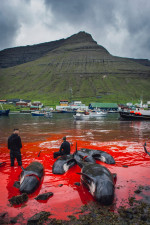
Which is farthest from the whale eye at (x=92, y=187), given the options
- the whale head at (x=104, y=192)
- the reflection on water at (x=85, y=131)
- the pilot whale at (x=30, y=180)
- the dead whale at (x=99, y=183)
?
the reflection on water at (x=85, y=131)

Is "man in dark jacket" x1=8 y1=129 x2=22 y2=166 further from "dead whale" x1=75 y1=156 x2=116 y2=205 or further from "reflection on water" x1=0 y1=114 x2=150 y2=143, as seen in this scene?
"reflection on water" x1=0 y1=114 x2=150 y2=143

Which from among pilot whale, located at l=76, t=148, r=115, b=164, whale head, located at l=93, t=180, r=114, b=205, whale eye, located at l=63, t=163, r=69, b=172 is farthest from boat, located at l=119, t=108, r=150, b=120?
whale head, located at l=93, t=180, r=114, b=205

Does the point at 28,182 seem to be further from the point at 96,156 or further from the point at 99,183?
the point at 96,156

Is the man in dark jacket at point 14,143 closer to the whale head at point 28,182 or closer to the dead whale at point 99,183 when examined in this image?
the whale head at point 28,182

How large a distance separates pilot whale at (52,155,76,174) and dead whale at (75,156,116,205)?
2073 millimetres

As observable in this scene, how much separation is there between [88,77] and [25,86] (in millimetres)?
79482

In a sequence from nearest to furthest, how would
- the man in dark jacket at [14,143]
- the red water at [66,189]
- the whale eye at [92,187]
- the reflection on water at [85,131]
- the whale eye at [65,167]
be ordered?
the red water at [66,189], the whale eye at [92,187], the whale eye at [65,167], the man in dark jacket at [14,143], the reflection on water at [85,131]

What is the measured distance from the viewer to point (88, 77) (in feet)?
650

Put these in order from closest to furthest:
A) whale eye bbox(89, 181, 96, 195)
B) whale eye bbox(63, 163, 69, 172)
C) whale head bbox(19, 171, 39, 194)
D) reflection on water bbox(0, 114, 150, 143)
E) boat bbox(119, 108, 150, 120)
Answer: whale eye bbox(89, 181, 96, 195), whale head bbox(19, 171, 39, 194), whale eye bbox(63, 163, 69, 172), reflection on water bbox(0, 114, 150, 143), boat bbox(119, 108, 150, 120)

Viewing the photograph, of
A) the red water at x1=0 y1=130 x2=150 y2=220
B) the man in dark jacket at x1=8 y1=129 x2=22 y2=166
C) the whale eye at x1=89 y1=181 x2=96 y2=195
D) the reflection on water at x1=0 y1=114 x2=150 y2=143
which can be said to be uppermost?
the man in dark jacket at x1=8 y1=129 x2=22 y2=166

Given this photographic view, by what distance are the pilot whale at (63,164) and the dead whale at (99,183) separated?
207 centimetres

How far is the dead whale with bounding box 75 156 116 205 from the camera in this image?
5348mm

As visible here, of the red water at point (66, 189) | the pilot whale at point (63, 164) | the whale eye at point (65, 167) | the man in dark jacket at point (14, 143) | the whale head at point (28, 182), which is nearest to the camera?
the red water at point (66, 189)

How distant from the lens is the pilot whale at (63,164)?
8.53 m
